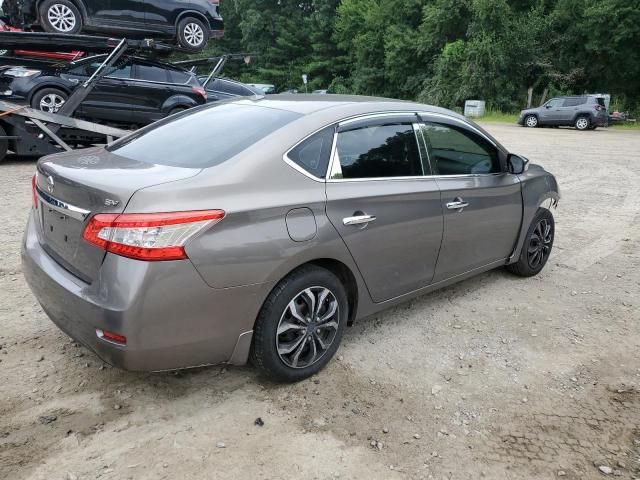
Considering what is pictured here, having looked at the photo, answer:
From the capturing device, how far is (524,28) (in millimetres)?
33781

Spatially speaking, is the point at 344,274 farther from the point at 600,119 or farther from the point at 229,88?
the point at 600,119

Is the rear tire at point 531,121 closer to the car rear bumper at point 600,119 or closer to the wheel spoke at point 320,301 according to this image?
the car rear bumper at point 600,119

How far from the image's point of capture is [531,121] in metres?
25.9

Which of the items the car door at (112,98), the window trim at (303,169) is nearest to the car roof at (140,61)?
the car door at (112,98)

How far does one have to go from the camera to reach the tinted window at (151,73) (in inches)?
414

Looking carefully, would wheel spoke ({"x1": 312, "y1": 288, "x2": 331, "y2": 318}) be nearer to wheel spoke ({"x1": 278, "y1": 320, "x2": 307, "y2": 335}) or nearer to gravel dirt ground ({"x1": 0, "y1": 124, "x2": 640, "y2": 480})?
wheel spoke ({"x1": 278, "y1": 320, "x2": 307, "y2": 335})

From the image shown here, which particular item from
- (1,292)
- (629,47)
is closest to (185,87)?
(1,292)

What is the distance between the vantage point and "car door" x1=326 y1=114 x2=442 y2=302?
3096 millimetres

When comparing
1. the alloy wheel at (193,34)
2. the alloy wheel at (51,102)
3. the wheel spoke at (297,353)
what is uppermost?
the alloy wheel at (193,34)

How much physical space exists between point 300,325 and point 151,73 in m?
9.19

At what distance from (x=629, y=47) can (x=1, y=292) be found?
3404cm

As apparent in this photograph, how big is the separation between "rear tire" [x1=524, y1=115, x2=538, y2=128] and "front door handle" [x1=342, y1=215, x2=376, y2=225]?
25285mm

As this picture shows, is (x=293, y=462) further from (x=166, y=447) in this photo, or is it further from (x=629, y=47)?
(x=629, y=47)

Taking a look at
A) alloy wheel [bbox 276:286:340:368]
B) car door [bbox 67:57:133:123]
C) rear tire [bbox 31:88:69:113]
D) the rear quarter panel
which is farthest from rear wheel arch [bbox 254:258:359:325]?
car door [bbox 67:57:133:123]
